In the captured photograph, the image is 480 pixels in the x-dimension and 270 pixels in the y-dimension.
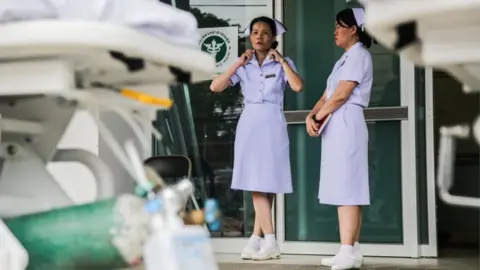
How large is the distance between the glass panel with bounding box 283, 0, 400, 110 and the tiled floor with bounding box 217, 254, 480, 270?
1056mm

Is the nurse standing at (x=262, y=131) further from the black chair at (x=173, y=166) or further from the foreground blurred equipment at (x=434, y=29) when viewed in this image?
the foreground blurred equipment at (x=434, y=29)

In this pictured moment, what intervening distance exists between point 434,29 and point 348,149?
7.06 feet

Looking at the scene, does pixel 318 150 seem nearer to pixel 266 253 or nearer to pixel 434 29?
pixel 266 253

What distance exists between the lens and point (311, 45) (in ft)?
15.0

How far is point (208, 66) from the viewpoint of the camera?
1.49 m

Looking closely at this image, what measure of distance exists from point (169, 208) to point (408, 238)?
331 centimetres

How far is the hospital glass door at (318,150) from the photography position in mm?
4312

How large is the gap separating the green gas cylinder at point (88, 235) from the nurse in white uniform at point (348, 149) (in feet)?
6.64

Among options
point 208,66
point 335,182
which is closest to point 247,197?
point 335,182

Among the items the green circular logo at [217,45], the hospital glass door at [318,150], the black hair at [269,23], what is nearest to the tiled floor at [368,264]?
the hospital glass door at [318,150]

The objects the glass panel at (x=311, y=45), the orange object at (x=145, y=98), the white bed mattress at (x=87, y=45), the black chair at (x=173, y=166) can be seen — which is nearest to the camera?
the white bed mattress at (x=87, y=45)

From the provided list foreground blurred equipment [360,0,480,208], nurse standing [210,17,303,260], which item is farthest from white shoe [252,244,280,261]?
foreground blurred equipment [360,0,480,208]

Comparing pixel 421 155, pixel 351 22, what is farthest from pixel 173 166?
pixel 421 155

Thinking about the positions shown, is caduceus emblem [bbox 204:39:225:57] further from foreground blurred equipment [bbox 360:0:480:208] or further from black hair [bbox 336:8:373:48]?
foreground blurred equipment [bbox 360:0:480:208]
